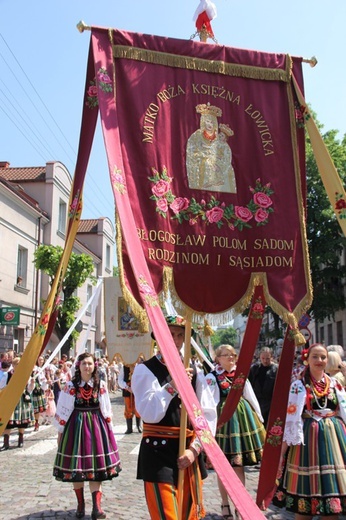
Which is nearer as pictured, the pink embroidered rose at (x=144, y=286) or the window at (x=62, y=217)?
the pink embroidered rose at (x=144, y=286)

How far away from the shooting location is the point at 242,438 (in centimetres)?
685

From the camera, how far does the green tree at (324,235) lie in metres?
23.6

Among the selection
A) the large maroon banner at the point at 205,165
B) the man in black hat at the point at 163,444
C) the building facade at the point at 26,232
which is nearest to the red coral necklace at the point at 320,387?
the large maroon banner at the point at 205,165

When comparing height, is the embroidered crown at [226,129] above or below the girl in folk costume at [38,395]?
above

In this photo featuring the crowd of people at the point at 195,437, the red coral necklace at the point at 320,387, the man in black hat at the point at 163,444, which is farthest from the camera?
the red coral necklace at the point at 320,387

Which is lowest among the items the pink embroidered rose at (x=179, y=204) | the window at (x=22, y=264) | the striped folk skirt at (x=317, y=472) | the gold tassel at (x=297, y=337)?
the striped folk skirt at (x=317, y=472)

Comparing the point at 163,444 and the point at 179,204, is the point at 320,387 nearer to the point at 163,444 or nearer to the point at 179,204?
the point at 163,444

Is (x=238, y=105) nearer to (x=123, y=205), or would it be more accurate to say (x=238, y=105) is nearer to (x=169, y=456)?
(x=123, y=205)

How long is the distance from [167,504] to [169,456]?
324mm

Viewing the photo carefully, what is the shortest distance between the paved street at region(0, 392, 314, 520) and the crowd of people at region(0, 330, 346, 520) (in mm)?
394

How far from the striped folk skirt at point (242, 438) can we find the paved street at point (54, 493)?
0.64 meters

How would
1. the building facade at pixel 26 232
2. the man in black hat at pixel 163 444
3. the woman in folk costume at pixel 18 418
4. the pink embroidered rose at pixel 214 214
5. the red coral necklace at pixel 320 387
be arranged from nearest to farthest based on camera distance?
the man in black hat at pixel 163 444, the pink embroidered rose at pixel 214 214, the red coral necklace at pixel 320 387, the woman in folk costume at pixel 18 418, the building facade at pixel 26 232

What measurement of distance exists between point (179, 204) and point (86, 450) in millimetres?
3594

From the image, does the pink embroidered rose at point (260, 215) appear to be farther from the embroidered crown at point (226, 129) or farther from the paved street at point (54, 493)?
the paved street at point (54, 493)
